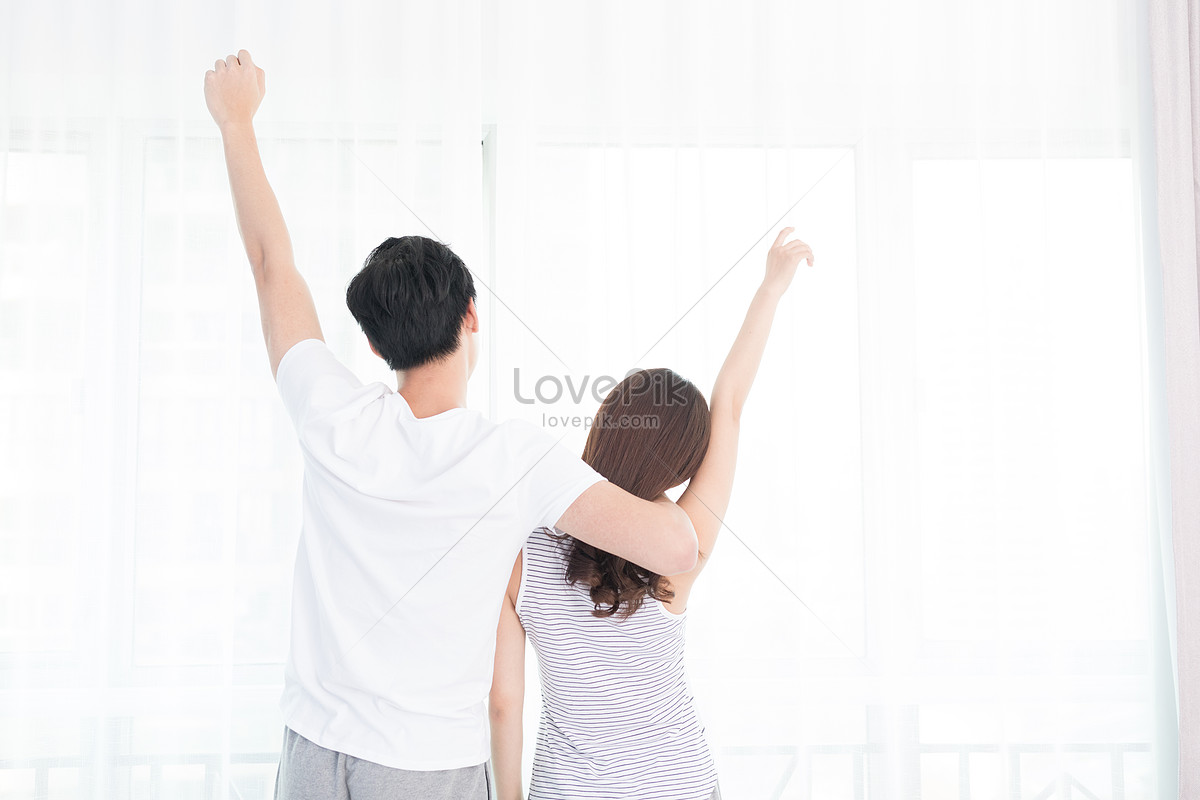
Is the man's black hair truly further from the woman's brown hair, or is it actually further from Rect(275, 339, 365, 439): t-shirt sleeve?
the woman's brown hair

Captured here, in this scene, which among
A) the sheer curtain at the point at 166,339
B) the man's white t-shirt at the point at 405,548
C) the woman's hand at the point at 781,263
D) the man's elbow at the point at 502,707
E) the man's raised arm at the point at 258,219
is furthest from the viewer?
the sheer curtain at the point at 166,339

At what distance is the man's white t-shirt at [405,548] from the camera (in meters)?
0.99

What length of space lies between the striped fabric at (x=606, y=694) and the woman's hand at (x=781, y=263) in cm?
57

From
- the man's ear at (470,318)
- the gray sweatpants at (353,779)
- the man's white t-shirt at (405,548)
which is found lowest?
the gray sweatpants at (353,779)

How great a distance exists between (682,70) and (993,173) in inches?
31.7

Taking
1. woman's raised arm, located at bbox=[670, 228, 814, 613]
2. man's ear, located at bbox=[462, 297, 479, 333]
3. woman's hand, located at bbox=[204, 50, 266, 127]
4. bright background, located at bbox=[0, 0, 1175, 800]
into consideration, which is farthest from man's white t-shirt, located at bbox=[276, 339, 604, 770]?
bright background, located at bbox=[0, 0, 1175, 800]

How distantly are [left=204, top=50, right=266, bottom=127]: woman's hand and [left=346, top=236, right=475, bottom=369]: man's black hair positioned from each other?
1.16 ft

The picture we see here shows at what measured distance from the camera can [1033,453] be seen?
6.58ft

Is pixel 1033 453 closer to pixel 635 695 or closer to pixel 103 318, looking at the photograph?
pixel 635 695

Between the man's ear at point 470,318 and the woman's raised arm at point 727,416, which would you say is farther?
the woman's raised arm at point 727,416

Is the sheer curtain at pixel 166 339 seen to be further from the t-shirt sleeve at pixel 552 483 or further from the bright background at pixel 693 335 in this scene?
the t-shirt sleeve at pixel 552 483

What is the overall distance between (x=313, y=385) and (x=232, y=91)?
492 mm

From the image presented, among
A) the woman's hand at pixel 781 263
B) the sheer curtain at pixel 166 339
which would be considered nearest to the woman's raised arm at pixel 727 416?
the woman's hand at pixel 781 263

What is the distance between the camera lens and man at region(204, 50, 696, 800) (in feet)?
3.26
